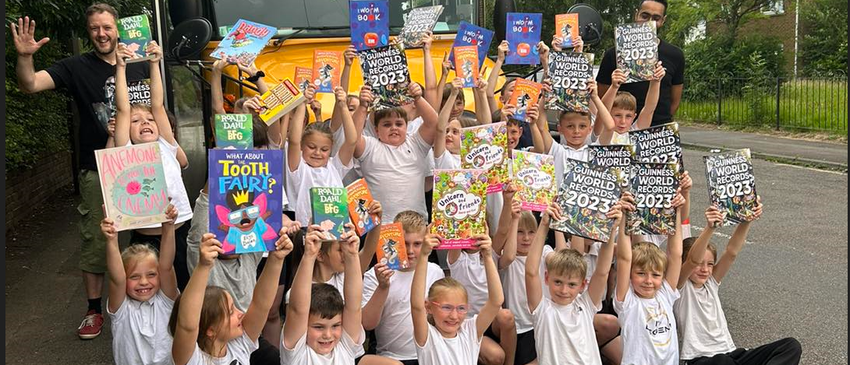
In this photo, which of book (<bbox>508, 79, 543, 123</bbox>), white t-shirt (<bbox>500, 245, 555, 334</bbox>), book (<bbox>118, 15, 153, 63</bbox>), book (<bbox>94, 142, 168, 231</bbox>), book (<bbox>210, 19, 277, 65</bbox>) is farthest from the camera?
book (<bbox>508, 79, 543, 123</bbox>)

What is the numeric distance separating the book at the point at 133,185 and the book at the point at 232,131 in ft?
1.03

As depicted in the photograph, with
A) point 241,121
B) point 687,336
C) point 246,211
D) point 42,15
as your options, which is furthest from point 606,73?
point 42,15

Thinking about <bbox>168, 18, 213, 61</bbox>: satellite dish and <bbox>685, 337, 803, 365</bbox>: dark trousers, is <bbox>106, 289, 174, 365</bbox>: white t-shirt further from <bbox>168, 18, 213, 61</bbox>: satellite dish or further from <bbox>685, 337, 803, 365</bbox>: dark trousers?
<bbox>685, 337, 803, 365</bbox>: dark trousers

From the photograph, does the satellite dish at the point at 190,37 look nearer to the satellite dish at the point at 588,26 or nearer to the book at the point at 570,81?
the book at the point at 570,81

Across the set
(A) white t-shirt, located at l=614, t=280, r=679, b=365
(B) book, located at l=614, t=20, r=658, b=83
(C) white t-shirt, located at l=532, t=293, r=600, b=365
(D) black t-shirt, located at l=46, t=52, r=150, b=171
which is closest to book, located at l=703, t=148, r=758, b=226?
(A) white t-shirt, located at l=614, t=280, r=679, b=365

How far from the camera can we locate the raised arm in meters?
3.57

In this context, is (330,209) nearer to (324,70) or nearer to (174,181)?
(174,181)

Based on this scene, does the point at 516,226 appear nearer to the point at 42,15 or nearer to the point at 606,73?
the point at 606,73

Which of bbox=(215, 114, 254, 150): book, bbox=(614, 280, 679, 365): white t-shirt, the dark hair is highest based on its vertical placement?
bbox=(215, 114, 254, 150): book

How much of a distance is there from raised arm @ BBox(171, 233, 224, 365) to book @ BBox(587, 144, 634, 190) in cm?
210

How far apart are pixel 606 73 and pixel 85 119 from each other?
3648 millimetres

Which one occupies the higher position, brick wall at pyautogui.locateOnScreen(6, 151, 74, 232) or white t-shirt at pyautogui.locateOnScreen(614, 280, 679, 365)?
brick wall at pyautogui.locateOnScreen(6, 151, 74, 232)

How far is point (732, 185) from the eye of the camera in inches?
185

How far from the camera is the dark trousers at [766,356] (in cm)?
452
